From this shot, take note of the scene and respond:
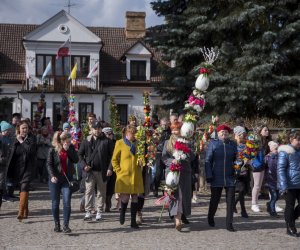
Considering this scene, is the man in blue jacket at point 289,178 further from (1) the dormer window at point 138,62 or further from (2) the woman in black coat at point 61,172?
(1) the dormer window at point 138,62

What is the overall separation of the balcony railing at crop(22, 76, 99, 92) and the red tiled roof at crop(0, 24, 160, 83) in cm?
99

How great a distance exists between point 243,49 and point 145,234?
11901mm

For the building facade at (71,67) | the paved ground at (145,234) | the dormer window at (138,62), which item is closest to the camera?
the paved ground at (145,234)

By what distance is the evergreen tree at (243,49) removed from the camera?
18812 millimetres

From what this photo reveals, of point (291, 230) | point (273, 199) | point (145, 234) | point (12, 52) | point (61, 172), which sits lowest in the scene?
point (145, 234)

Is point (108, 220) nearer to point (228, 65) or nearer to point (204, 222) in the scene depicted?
point (204, 222)

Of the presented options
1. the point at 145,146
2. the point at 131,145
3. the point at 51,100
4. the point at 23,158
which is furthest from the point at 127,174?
the point at 51,100

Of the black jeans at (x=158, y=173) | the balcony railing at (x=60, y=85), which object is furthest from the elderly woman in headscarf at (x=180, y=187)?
the balcony railing at (x=60, y=85)

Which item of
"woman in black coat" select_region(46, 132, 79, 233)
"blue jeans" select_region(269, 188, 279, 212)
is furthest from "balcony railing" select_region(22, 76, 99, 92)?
"woman in black coat" select_region(46, 132, 79, 233)

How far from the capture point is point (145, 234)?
30.3ft

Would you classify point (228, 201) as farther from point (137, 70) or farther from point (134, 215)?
point (137, 70)

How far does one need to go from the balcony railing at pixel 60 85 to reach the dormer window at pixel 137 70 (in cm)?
301

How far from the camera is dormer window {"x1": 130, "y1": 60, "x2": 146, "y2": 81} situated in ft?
130

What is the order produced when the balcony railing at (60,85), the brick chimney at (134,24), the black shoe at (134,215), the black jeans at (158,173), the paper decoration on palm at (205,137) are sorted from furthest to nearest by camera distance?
the brick chimney at (134,24)
the balcony railing at (60,85)
the black jeans at (158,173)
the paper decoration on palm at (205,137)
the black shoe at (134,215)
